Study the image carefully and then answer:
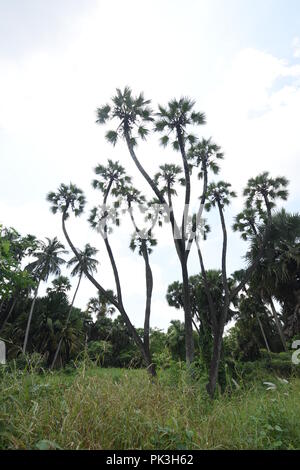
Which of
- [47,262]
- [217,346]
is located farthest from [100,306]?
[217,346]

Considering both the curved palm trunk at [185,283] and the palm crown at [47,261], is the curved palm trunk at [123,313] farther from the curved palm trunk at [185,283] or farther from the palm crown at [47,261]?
the palm crown at [47,261]

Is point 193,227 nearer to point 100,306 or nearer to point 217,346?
point 217,346

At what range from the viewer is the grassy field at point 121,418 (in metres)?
3.00

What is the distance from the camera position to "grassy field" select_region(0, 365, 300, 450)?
300cm

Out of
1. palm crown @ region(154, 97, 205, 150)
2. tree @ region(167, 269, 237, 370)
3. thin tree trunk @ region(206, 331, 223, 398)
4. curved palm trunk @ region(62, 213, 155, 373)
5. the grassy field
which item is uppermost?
palm crown @ region(154, 97, 205, 150)

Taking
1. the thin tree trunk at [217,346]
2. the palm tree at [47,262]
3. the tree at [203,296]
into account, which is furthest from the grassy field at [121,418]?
the palm tree at [47,262]

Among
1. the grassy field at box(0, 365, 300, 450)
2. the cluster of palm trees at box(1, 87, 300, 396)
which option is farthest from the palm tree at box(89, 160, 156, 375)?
the grassy field at box(0, 365, 300, 450)

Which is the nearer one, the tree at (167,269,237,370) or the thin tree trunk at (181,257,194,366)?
the thin tree trunk at (181,257,194,366)

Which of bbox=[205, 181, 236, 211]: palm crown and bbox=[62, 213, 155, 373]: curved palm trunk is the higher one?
bbox=[205, 181, 236, 211]: palm crown

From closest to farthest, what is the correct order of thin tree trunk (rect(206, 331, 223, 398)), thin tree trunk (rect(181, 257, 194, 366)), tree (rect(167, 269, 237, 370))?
thin tree trunk (rect(206, 331, 223, 398)) < thin tree trunk (rect(181, 257, 194, 366)) < tree (rect(167, 269, 237, 370))

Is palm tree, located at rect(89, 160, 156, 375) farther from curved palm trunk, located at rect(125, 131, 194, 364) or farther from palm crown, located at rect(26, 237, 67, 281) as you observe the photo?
palm crown, located at rect(26, 237, 67, 281)

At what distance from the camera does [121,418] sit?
3.44m

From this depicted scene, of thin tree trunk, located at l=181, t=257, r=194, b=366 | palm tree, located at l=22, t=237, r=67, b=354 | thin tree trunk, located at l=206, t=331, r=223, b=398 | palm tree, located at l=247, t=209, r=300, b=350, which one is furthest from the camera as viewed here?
palm tree, located at l=22, t=237, r=67, b=354
